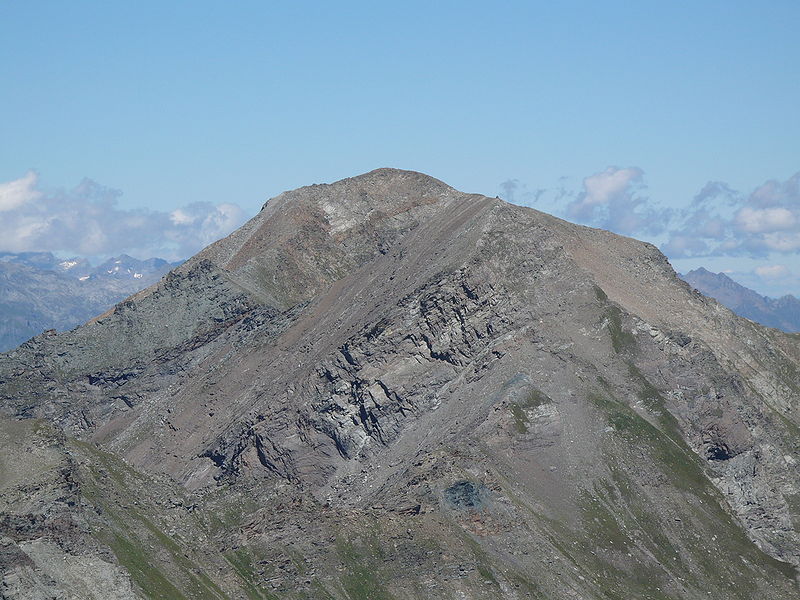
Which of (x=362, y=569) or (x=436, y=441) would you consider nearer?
(x=362, y=569)

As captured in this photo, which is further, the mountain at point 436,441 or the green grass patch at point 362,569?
the mountain at point 436,441

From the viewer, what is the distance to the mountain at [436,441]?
123250mm

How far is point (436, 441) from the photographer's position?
501ft

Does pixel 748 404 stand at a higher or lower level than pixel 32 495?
higher

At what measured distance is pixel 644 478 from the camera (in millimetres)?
147875

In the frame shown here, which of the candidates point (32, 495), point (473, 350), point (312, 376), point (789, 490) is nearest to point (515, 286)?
point (473, 350)

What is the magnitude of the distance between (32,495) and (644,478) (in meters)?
67.4

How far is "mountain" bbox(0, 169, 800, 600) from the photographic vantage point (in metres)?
123

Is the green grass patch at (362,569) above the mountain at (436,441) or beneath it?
beneath

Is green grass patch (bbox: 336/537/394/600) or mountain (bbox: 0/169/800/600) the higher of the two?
mountain (bbox: 0/169/800/600)

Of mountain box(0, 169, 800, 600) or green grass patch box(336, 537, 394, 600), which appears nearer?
green grass patch box(336, 537, 394, 600)

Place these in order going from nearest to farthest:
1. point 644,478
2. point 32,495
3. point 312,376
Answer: point 32,495
point 644,478
point 312,376

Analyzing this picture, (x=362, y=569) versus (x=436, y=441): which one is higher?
(x=436, y=441)

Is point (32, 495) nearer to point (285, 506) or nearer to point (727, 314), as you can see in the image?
point (285, 506)
